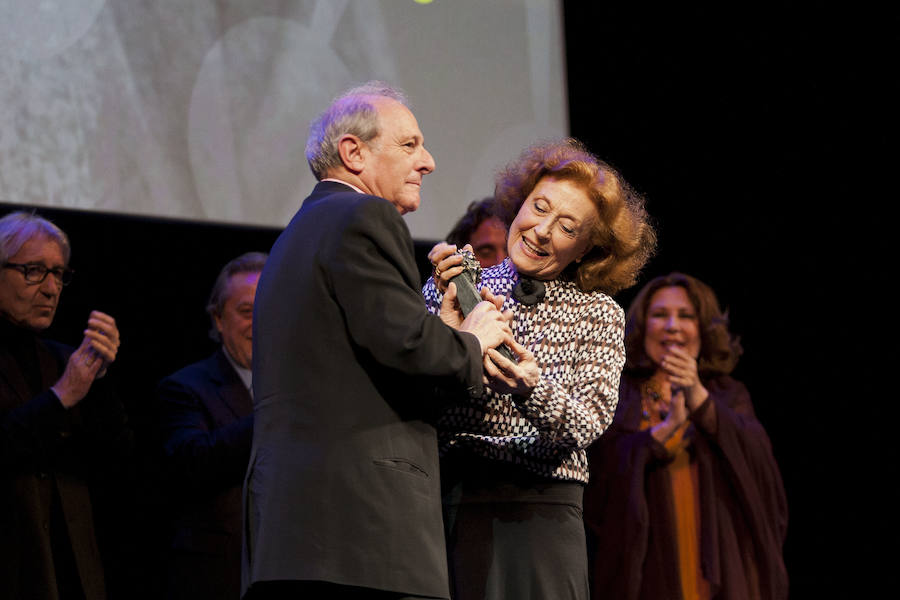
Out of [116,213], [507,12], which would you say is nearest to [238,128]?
[116,213]

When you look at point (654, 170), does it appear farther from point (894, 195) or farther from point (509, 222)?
point (509, 222)

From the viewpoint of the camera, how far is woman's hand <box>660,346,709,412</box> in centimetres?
339

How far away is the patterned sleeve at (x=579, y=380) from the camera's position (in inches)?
79.8

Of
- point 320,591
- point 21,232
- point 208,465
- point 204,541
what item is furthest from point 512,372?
point 21,232

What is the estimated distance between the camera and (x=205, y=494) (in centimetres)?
306

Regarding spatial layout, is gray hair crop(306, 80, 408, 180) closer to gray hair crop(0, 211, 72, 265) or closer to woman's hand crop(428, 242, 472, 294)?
woman's hand crop(428, 242, 472, 294)

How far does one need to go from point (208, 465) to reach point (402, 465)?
4.23 feet

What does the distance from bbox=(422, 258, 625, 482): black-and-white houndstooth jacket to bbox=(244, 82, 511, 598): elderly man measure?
21cm

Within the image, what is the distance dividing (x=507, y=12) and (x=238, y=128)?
149 cm

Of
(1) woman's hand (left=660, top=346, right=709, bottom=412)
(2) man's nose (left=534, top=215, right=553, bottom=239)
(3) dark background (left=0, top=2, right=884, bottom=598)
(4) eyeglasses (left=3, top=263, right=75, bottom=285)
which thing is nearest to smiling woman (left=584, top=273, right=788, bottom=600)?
(1) woman's hand (left=660, top=346, right=709, bottom=412)

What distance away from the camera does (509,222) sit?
2.52m

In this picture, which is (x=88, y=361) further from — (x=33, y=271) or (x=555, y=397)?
(x=555, y=397)

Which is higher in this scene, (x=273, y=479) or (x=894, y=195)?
(x=894, y=195)

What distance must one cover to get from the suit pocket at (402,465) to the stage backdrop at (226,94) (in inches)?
80.0
